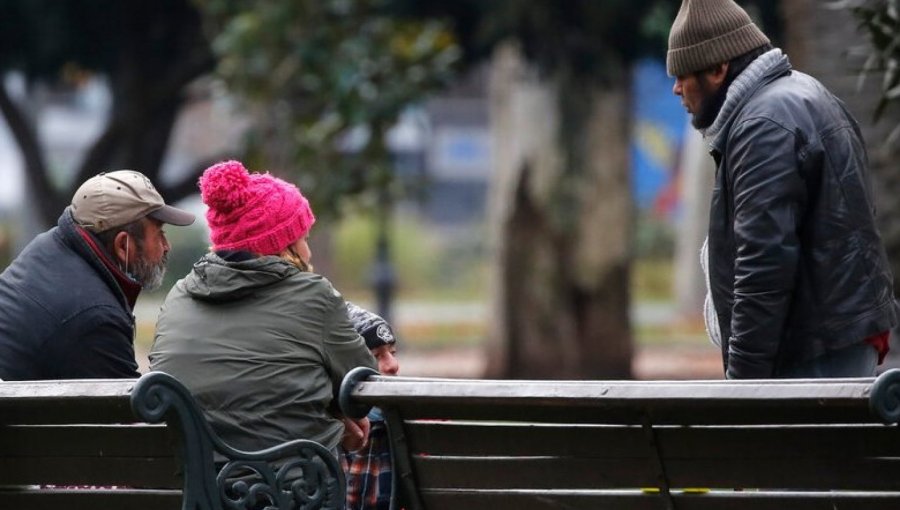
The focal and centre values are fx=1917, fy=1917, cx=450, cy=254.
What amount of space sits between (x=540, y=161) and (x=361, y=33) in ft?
6.73

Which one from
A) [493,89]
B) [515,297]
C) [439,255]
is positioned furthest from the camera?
[439,255]

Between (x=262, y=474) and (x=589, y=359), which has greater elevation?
(x=262, y=474)

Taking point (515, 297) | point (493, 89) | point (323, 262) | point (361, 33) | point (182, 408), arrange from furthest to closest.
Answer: point (323, 262)
point (493, 89)
point (515, 297)
point (361, 33)
point (182, 408)

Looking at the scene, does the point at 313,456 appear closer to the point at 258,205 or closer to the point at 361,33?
the point at 258,205

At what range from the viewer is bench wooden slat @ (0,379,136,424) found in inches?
186

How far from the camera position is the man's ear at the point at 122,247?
5.71 meters

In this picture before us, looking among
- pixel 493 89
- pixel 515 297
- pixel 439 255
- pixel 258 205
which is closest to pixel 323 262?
pixel 493 89

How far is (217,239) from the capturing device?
504cm

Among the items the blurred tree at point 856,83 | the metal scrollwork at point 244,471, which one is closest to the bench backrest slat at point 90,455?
the metal scrollwork at point 244,471

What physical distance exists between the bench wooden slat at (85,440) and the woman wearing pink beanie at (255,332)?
0.51 ft

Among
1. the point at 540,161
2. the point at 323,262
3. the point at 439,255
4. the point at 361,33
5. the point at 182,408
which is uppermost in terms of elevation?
the point at 182,408

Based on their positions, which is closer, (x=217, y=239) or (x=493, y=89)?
(x=217, y=239)

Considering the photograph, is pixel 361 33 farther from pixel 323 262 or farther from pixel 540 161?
pixel 323 262

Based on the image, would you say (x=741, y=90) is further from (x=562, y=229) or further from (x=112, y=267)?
(x=562, y=229)
